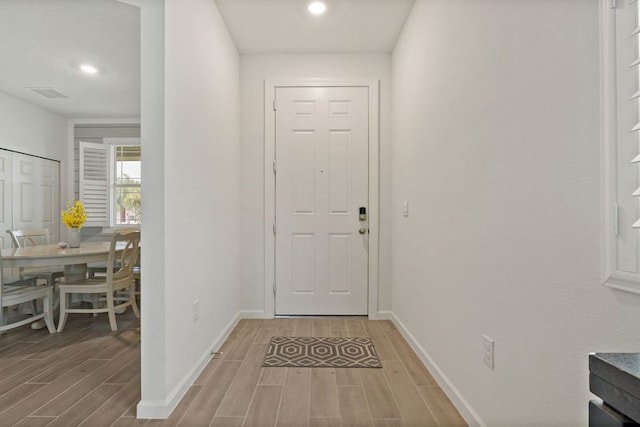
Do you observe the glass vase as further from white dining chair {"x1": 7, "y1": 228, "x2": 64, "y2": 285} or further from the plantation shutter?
the plantation shutter

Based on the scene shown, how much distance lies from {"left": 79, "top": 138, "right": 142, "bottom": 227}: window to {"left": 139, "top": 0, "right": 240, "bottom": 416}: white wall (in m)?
2.97

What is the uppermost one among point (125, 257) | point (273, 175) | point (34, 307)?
point (273, 175)

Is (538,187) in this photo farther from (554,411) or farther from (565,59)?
(554,411)

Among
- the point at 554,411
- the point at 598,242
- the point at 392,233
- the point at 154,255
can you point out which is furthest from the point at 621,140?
the point at 392,233

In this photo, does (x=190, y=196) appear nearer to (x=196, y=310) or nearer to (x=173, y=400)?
(x=196, y=310)

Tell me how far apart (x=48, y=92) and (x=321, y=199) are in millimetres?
3755

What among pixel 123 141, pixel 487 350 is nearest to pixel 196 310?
pixel 487 350

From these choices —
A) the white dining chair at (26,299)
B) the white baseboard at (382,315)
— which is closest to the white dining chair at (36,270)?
the white dining chair at (26,299)

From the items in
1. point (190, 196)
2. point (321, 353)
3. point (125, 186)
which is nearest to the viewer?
point (190, 196)

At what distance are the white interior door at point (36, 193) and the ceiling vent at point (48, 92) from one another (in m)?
0.88

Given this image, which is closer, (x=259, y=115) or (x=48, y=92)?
(x=259, y=115)

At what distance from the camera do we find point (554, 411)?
1118 mm

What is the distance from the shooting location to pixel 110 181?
533 cm

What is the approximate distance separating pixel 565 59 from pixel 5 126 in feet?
19.1
